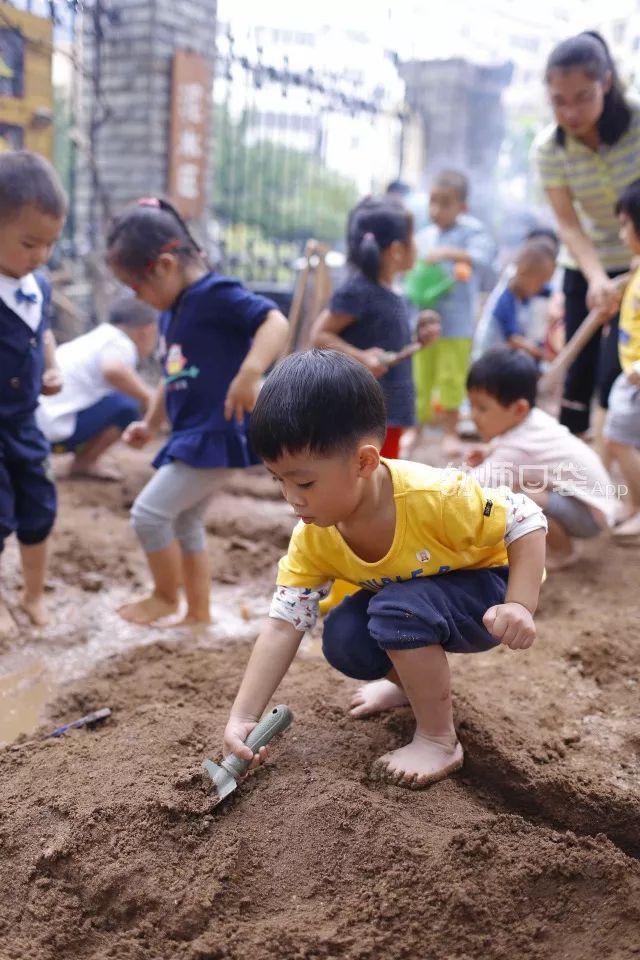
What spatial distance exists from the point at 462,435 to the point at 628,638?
3.94 metres

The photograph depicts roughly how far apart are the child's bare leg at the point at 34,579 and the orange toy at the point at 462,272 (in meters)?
3.45

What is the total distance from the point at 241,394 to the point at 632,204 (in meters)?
1.89

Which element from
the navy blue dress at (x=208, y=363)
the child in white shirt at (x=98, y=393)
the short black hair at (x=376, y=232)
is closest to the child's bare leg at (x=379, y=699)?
the navy blue dress at (x=208, y=363)

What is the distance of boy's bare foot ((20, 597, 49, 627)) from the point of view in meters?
2.95

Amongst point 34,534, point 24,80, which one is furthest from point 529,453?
point 24,80

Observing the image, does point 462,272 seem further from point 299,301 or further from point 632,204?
point 632,204

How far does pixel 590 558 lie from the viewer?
144 inches

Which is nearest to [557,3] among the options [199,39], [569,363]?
[199,39]

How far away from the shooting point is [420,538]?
72.0 inches

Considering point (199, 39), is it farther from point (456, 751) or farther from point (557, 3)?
point (557, 3)

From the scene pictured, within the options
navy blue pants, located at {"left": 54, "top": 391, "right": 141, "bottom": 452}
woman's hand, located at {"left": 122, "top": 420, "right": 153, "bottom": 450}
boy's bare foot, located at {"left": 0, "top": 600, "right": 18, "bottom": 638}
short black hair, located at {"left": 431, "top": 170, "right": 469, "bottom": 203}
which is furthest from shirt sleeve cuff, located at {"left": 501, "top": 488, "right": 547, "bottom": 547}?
short black hair, located at {"left": 431, "top": 170, "right": 469, "bottom": 203}

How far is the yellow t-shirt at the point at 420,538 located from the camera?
180cm

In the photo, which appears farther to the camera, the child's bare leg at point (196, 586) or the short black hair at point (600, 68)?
the short black hair at point (600, 68)

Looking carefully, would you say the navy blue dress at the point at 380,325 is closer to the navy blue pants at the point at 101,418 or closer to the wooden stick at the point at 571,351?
the wooden stick at the point at 571,351
